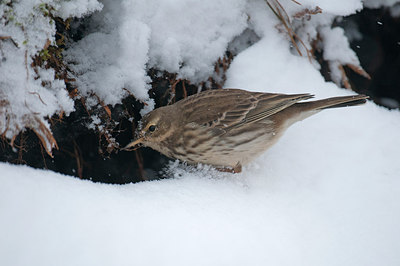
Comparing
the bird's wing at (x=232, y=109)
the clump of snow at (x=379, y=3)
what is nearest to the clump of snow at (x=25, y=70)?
the bird's wing at (x=232, y=109)

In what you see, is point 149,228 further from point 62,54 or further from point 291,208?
point 62,54

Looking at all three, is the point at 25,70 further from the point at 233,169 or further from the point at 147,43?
the point at 233,169

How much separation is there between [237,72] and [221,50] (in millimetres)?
246

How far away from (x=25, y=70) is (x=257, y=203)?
5.87 feet

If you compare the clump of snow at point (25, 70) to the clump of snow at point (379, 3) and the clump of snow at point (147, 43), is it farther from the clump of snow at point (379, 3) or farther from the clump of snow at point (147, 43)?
the clump of snow at point (379, 3)

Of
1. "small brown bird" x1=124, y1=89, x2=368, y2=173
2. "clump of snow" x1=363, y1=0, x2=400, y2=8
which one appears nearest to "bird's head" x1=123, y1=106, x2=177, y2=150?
"small brown bird" x1=124, y1=89, x2=368, y2=173

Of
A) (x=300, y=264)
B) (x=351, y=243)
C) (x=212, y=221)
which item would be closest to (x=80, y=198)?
(x=212, y=221)

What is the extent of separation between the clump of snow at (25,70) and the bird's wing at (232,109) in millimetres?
1136

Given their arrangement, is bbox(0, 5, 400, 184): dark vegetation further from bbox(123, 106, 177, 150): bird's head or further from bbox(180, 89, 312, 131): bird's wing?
bbox(180, 89, 312, 131): bird's wing

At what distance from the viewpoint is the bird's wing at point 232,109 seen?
3.21m

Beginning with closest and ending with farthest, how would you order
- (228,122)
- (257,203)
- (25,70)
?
(25,70), (257,203), (228,122)

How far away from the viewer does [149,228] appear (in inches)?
86.5

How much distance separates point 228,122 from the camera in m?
3.22

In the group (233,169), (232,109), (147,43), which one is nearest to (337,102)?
(232,109)
